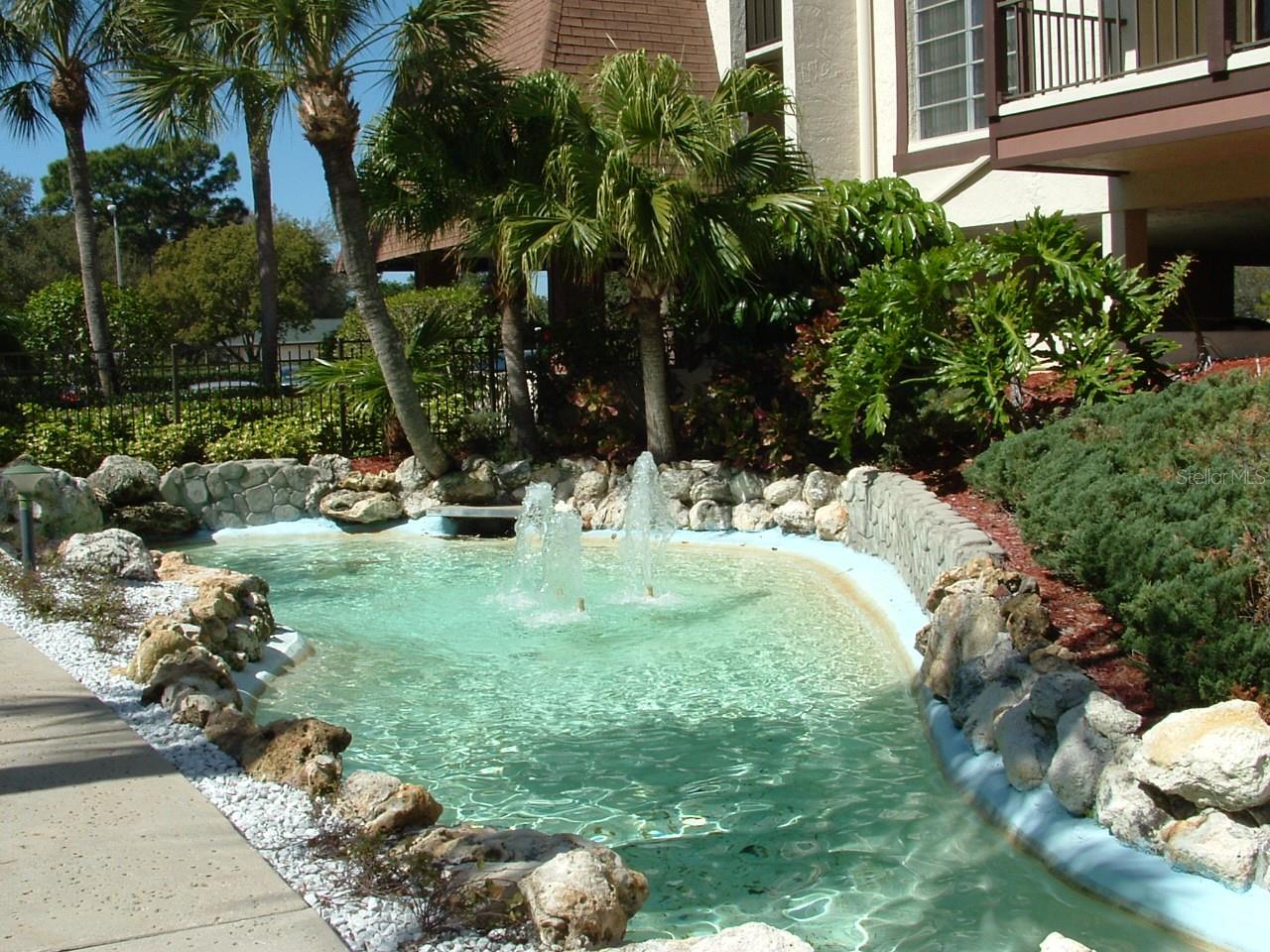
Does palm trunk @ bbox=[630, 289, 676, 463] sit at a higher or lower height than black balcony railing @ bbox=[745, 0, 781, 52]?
lower

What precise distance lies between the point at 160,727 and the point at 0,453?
35.0 ft

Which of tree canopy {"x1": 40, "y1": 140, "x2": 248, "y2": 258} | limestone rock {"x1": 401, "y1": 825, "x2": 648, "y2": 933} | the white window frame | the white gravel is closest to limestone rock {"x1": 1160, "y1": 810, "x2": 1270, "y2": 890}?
limestone rock {"x1": 401, "y1": 825, "x2": 648, "y2": 933}

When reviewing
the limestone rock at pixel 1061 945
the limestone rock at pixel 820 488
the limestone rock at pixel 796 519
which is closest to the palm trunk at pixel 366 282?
the limestone rock at pixel 796 519

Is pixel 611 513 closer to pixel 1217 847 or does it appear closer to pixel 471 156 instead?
pixel 471 156

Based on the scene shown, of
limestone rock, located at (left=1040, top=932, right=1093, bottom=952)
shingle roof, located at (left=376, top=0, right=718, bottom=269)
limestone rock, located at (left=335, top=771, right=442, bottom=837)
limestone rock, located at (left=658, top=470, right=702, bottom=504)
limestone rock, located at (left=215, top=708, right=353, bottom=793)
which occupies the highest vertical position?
shingle roof, located at (left=376, top=0, right=718, bottom=269)

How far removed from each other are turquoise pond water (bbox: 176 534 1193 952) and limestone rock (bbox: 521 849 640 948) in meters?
0.65

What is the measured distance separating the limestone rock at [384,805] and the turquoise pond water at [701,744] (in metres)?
0.77

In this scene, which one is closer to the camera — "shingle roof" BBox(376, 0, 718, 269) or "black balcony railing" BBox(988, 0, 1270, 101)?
"black balcony railing" BBox(988, 0, 1270, 101)

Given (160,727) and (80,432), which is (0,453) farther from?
(160,727)

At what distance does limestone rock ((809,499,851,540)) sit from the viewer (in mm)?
13117

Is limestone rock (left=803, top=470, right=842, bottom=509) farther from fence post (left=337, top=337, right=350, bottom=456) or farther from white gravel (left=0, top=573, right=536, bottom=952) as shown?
white gravel (left=0, top=573, right=536, bottom=952)

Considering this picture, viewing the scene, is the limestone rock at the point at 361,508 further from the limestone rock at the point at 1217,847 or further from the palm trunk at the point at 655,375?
the limestone rock at the point at 1217,847

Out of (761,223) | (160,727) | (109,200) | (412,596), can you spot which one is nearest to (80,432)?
(412,596)

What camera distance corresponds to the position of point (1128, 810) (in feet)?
16.8
